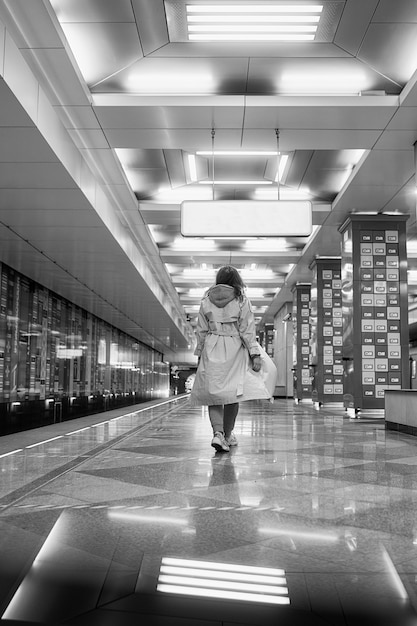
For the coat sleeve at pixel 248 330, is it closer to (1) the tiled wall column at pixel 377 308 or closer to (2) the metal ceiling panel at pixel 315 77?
(2) the metal ceiling panel at pixel 315 77

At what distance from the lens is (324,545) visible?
8.61 ft

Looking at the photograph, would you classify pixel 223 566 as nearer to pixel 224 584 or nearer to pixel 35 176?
pixel 224 584

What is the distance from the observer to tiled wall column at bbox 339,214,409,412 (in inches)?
585

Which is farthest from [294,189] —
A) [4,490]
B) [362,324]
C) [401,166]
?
[4,490]

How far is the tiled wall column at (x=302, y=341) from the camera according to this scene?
25844mm

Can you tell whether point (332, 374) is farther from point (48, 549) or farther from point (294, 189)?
point (48, 549)

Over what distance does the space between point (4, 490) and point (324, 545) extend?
7.73 feet

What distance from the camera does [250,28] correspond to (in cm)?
796

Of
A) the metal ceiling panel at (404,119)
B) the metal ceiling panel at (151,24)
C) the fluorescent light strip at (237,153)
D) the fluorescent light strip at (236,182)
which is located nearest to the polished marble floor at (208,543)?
the metal ceiling panel at (151,24)

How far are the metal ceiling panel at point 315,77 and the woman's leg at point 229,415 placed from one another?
16.7 ft

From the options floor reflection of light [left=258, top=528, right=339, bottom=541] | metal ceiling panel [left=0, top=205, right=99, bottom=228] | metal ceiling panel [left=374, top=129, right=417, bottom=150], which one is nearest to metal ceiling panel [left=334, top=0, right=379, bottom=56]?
metal ceiling panel [left=374, top=129, right=417, bottom=150]

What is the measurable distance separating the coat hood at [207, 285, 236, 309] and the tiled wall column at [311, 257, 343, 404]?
1469 cm

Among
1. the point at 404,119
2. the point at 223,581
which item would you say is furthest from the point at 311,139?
the point at 223,581

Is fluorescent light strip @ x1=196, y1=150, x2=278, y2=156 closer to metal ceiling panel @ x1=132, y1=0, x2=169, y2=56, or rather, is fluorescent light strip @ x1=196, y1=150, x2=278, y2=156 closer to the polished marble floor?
metal ceiling panel @ x1=132, y1=0, x2=169, y2=56
